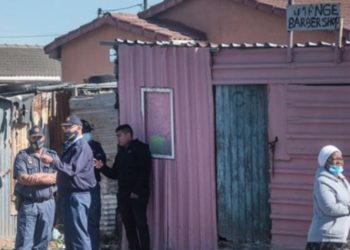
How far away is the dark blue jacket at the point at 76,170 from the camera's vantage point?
1056 cm

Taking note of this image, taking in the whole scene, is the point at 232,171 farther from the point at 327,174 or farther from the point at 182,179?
the point at 327,174

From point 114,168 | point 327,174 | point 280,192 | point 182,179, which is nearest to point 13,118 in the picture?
point 114,168

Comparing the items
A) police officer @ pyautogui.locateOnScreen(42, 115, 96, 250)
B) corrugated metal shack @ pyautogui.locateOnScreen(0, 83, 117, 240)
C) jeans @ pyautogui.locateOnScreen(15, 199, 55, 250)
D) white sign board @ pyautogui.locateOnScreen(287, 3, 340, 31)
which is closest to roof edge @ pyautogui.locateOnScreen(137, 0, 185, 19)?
corrugated metal shack @ pyautogui.locateOnScreen(0, 83, 117, 240)

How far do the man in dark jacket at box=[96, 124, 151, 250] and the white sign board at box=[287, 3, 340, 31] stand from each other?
7.95 feet

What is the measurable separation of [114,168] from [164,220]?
36.0 inches

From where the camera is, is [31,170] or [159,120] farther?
[159,120]

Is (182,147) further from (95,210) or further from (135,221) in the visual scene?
(95,210)

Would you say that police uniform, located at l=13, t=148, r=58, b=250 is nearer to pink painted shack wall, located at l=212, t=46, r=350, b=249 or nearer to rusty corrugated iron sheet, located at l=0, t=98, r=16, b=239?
rusty corrugated iron sheet, located at l=0, t=98, r=16, b=239

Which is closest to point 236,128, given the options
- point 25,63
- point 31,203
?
point 31,203

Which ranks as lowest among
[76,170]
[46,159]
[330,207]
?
[330,207]

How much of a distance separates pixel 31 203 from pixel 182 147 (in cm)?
204

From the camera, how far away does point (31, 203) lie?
1056 cm

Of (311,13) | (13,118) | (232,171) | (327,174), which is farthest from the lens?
(13,118)

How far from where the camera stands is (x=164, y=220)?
38.5 feet
